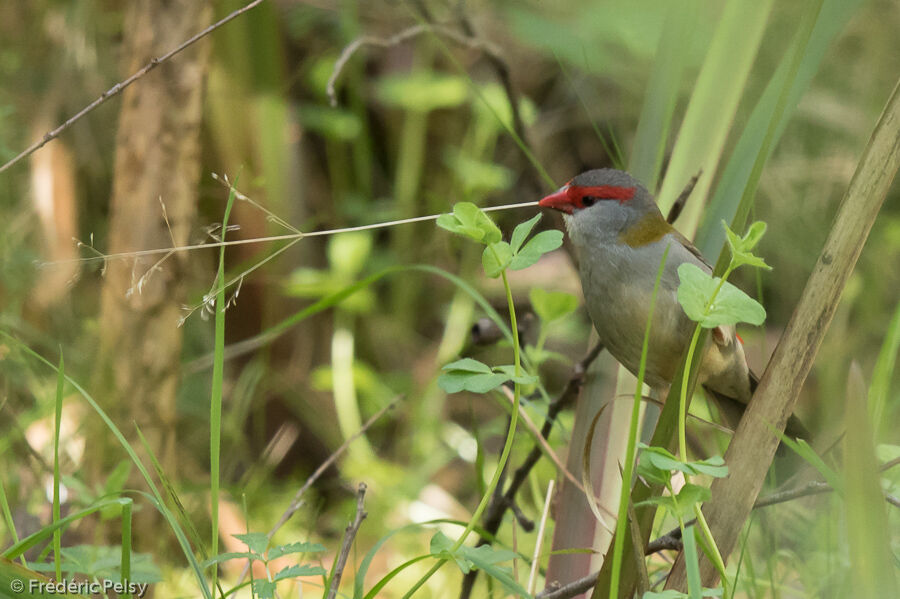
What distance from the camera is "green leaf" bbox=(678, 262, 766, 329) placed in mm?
918

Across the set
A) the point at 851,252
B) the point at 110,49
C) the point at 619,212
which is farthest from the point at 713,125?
the point at 110,49

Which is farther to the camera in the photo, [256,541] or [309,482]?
[309,482]

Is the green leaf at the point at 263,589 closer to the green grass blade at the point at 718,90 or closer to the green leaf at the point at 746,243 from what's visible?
the green leaf at the point at 746,243

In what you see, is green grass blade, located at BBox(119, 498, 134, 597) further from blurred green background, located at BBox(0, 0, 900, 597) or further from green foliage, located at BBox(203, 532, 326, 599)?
blurred green background, located at BBox(0, 0, 900, 597)

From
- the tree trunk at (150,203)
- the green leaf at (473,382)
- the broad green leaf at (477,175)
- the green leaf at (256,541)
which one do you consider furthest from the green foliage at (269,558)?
the broad green leaf at (477,175)

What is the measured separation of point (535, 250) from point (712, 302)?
20 centimetres

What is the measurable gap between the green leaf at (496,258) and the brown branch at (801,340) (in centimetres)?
33

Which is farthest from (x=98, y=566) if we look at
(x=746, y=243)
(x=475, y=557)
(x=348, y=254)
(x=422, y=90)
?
(x=422, y=90)

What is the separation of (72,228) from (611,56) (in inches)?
86.9

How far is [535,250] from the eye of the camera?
0.98m

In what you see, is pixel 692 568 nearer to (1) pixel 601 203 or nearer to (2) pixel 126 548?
(2) pixel 126 548

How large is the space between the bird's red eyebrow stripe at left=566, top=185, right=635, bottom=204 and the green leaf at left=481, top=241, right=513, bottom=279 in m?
0.56

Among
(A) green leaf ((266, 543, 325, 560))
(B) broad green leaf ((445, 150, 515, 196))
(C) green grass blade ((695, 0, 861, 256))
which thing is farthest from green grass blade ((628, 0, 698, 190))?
(B) broad green leaf ((445, 150, 515, 196))

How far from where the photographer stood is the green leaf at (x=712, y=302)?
3.01 ft
